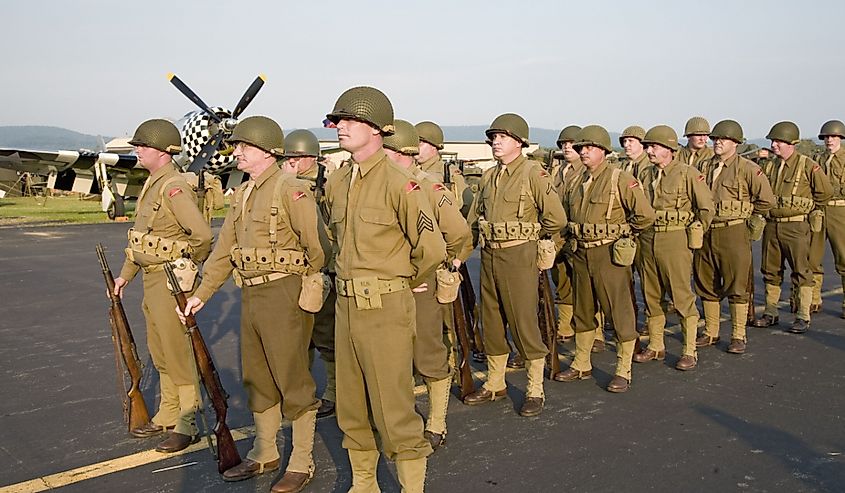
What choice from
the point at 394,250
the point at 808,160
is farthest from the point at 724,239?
A: the point at 394,250

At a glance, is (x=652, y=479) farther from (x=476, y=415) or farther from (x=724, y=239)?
(x=724, y=239)

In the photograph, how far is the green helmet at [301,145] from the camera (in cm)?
637

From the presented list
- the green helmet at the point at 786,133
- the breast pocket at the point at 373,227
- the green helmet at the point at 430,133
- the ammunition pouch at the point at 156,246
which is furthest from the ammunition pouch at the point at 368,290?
the green helmet at the point at 786,133

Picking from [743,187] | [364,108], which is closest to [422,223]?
[364,108]

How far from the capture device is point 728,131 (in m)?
7.86

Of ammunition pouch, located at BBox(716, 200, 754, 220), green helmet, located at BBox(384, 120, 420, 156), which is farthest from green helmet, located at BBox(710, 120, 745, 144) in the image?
green helmet, located at BBox(384, 120, 420, 156)

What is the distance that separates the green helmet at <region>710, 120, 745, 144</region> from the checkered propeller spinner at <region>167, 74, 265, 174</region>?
16.7 m

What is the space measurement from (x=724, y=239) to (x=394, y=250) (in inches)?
210

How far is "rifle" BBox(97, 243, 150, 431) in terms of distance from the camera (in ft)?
17.0

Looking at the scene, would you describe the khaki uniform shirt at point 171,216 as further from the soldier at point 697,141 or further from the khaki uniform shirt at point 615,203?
the soldier at point 697,141

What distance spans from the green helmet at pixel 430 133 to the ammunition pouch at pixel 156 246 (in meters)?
2.75

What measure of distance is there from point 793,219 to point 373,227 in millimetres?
6989

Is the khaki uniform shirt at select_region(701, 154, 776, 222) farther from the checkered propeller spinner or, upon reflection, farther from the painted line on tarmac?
the checkered propeller spinner

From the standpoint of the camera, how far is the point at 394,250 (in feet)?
12.2
